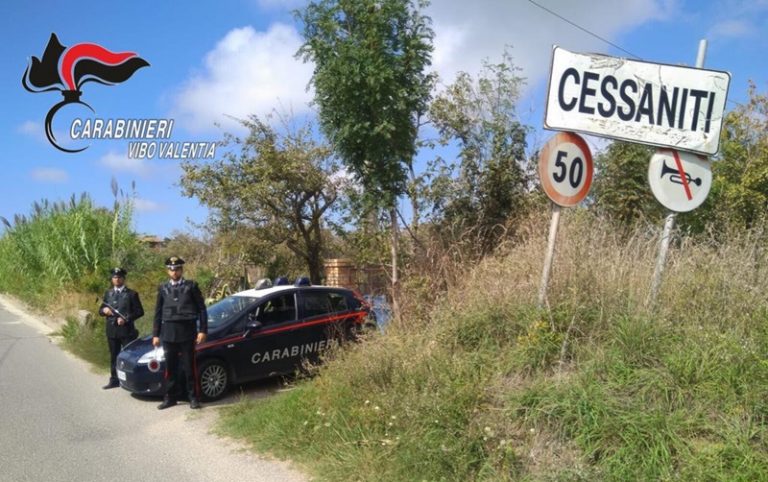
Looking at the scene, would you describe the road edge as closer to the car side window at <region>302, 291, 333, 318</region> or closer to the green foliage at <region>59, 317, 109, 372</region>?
the green foliage at <region>59, 317, 109, 372</region>

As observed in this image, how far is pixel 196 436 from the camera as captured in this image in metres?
6.48

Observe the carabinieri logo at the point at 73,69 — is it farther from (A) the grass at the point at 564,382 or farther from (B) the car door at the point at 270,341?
(A) the grass at the point at 564,382

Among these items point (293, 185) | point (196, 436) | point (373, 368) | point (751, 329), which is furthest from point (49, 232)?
point (751, 329)

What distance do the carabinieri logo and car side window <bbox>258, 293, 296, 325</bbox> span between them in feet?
26.7

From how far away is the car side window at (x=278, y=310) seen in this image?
8.78 meters

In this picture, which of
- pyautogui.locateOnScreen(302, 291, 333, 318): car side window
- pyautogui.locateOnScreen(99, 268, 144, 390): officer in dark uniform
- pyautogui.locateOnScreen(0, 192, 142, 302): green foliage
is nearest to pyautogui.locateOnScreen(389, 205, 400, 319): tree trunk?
pyautogui.locateOnScreen(302, 291, 333, 318): car side window

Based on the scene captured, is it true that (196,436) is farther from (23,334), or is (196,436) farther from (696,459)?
(23,334)

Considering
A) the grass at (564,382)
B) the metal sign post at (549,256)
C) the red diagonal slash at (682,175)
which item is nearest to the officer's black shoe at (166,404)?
the grass at (564,382)

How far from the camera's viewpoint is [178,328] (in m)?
7.55

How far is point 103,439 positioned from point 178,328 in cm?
158

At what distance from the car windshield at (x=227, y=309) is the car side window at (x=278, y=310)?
8.3 inches

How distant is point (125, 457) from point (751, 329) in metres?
5.71

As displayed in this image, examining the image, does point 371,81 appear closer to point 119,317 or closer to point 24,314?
point 119,317

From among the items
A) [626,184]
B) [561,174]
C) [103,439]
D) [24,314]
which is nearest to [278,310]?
[103,439]
